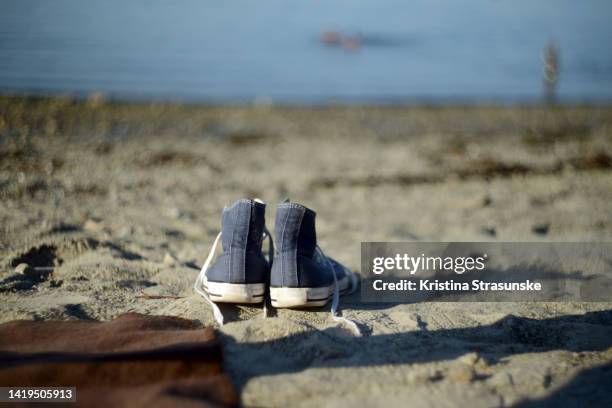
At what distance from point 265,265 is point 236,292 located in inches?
10.1

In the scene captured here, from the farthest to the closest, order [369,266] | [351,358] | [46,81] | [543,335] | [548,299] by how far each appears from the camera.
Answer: [46,81], [369,266], [548,299], [543,335], [351,358]

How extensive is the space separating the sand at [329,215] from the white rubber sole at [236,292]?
8cm

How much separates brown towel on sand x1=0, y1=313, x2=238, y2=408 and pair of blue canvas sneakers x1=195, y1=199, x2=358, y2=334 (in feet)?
1.42

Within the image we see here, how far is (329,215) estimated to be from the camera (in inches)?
238

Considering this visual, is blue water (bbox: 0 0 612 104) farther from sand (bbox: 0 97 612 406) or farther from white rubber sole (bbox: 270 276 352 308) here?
white rubber sole (bbox: 270 276 352 308)

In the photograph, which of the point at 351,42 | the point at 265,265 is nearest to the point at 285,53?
the point at 351,42

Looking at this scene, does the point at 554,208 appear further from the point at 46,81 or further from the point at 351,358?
the point at 46,81

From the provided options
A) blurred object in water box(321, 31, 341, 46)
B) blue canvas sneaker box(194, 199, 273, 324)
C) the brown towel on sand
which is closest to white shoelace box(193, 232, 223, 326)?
blue canvas sneaker box(194, 199, 273, 324)

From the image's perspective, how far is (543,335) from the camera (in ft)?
10.8

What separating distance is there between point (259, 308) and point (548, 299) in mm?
1802

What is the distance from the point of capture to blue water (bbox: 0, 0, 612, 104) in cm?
1294

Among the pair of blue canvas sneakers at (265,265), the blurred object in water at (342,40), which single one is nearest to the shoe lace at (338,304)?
the pair of blue canvas sneakers at (265,265)

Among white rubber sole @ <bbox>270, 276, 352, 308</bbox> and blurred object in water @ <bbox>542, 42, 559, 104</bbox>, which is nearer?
white rubber sole @ <bbox>270, 276, 352, 308</bbox>

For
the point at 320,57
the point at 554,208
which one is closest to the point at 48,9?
the point at 320,57
